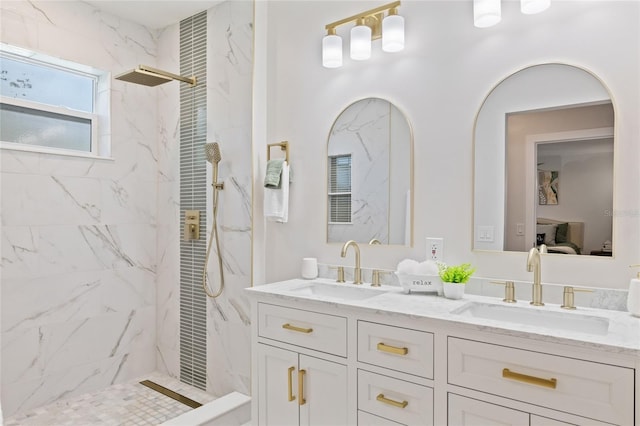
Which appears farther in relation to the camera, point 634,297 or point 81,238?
point 81,238

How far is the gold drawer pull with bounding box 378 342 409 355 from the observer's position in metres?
1.48

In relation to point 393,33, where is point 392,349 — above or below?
below

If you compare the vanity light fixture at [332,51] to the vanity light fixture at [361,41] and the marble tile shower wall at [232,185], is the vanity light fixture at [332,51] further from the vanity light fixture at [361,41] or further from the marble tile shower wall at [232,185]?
the marble tile shower wall at [232,185]

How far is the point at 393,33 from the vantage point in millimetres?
1981

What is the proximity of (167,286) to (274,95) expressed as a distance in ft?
5.25

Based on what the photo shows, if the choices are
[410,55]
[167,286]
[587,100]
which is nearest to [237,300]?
[167,286]

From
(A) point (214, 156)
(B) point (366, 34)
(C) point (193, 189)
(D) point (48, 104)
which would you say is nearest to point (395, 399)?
(B) point (366, 34)

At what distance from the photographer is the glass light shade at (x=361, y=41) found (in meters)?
2.09

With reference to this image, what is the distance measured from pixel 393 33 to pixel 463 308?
130 centimetres

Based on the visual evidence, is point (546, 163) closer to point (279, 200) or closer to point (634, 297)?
point (634, 297)

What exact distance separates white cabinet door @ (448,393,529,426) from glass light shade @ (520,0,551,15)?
1482 mm

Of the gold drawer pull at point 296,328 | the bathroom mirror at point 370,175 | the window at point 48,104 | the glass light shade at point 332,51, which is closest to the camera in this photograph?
the gold drawer pull at point 296,328

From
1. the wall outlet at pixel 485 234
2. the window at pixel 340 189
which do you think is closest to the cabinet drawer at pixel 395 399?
the wall outlet at pixel 485 234

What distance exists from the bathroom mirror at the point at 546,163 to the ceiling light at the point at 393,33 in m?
0.50
